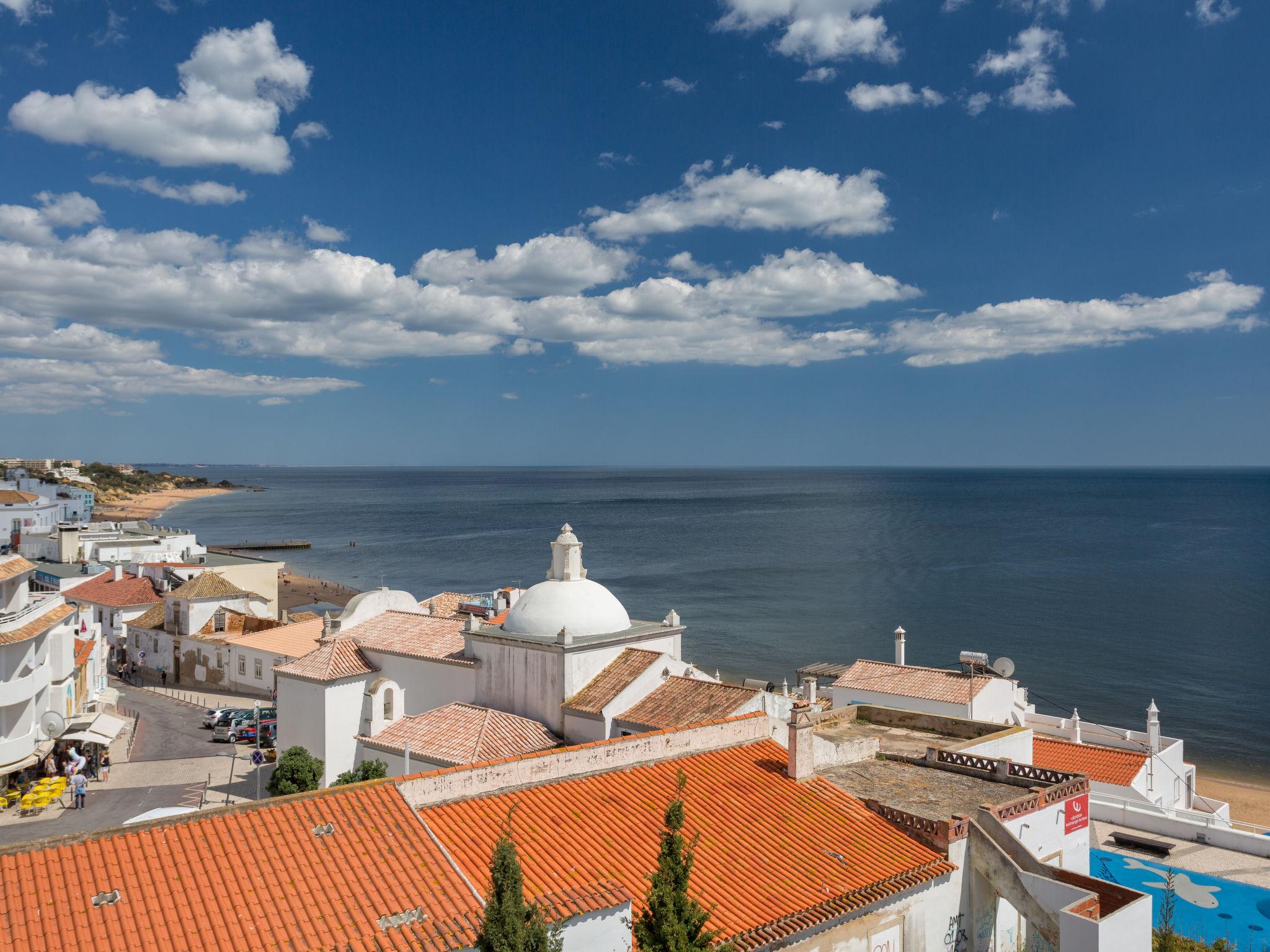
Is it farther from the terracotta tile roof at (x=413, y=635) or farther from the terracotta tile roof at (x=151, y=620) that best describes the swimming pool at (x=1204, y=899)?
the terracotta tile roof at (x=151, y=620)

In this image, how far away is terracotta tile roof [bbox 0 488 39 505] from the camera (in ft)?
265

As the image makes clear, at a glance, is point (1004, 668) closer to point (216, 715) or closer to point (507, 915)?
point (507, 915)

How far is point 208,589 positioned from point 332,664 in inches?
1103

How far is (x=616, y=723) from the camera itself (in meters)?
22.9

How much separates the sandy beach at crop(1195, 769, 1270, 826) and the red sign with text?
73.7 feet

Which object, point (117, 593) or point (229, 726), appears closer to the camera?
point (229, 726)

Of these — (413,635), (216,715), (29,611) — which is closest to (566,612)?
(413,635)

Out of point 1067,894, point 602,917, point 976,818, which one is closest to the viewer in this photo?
point 602,917

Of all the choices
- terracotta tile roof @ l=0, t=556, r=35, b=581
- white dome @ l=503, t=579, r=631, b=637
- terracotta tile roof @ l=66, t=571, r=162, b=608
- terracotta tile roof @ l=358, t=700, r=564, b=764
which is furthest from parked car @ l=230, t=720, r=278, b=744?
terracotta tile roof @ l=66, t=571, r=162, b=608

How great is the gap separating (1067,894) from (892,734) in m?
9.70

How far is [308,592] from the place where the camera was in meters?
86.3

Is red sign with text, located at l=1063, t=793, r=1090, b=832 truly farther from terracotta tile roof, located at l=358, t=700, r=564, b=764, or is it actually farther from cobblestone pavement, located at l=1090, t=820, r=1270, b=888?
terracotta tile roof, located at l=358, t=700, r=564, b=764

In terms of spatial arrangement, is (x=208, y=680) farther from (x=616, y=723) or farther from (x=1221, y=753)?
(x=1221, y=753)

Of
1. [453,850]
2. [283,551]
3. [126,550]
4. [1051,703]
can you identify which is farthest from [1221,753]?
[283,551]
